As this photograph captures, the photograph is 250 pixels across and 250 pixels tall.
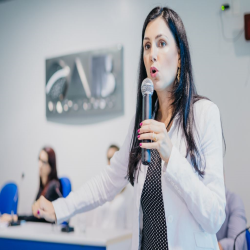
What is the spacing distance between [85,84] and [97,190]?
125 inches

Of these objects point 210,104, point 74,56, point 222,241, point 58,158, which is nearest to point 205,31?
point 74,56

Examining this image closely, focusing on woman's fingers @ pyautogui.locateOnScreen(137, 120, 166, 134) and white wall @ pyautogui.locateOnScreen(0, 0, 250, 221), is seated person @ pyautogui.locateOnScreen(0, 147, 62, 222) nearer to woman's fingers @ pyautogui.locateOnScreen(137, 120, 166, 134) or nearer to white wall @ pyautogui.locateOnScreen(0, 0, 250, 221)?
white wall @ pyautogui.locateOnScreen(0, 0, 250, 221)

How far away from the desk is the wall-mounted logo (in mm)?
1651

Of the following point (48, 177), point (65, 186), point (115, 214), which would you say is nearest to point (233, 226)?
point (115, 214)

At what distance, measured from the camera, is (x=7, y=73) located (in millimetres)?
5375

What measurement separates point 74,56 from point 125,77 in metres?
0.77

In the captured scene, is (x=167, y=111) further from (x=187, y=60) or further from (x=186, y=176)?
(x=186, y=176)

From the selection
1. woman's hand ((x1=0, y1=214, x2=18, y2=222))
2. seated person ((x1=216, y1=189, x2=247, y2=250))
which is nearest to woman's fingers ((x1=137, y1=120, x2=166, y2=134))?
seated person ((x1=216, y1=189, x2=247, y2=250))

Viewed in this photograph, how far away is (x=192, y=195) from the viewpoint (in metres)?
1.12

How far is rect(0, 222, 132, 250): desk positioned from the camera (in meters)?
2.75

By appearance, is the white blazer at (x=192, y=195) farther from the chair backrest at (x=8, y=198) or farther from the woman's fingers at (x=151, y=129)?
the chair backrest at (x=8, y=198)

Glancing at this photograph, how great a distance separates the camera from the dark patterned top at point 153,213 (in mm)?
1282

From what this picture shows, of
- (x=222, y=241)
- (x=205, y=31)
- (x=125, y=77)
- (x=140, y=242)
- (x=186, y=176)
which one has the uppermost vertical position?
(x=205, y=31)

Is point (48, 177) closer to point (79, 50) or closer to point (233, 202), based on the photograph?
point (79, 50)
